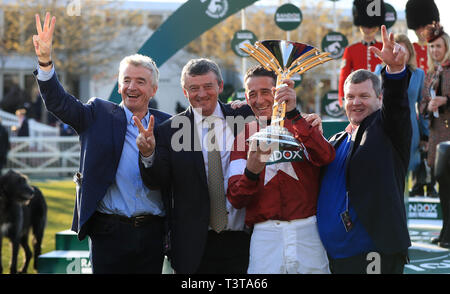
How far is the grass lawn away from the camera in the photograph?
6656 mm

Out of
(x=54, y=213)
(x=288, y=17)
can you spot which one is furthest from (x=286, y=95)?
(x=54, y=213)

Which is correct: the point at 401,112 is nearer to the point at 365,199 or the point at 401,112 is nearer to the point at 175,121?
the point at 365,199

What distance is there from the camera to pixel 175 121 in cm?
318

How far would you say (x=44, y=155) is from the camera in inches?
668

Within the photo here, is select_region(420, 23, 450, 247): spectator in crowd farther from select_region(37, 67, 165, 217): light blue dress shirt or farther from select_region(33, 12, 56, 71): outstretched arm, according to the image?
select_region(33, 12, 56, 71): outstretched arm

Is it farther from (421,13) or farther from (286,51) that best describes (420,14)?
(286,51)

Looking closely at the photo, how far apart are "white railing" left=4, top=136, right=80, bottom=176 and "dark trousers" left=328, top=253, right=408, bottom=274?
48.8 ft

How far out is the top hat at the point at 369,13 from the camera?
6.60m

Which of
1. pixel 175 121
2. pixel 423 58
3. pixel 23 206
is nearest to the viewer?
pixel 175 121

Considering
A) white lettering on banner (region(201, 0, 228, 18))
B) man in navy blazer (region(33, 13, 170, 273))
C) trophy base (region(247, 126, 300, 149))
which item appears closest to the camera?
trophy base (region(247, 126, 300, 149))

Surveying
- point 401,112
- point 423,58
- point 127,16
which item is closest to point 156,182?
point 401,112

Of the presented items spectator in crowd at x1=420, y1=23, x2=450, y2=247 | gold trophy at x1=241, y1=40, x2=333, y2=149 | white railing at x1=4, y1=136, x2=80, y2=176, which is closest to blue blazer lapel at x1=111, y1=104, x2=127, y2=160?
gold trophy at x1=241, y1=40, x2=333, y2=149
